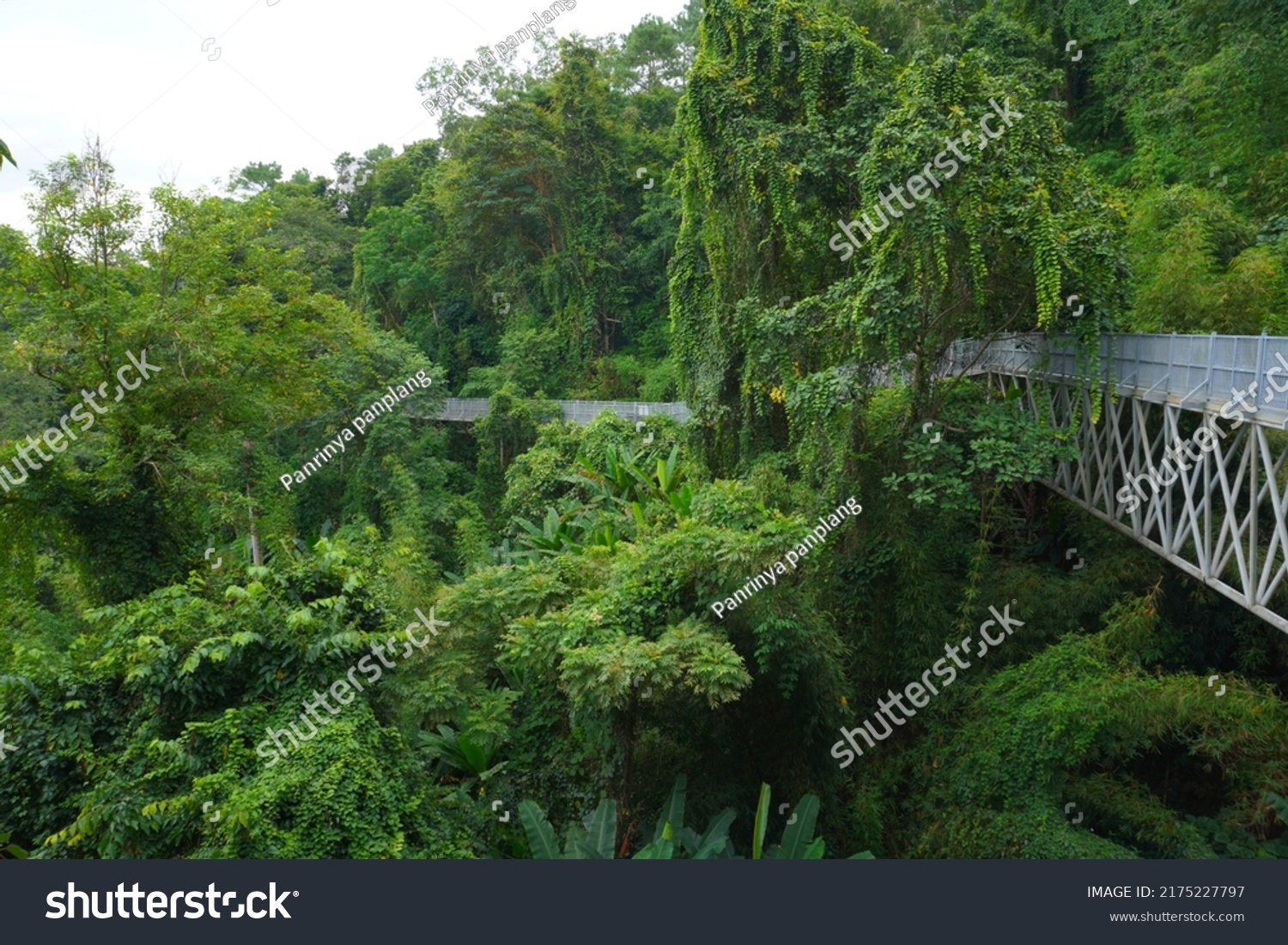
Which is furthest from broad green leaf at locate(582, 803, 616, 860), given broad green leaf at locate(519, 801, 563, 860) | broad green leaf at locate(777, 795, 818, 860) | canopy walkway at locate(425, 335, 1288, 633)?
canopy walkway at locate(425, 335, 1288, 633)

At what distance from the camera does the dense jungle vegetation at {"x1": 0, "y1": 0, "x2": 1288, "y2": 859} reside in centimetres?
754

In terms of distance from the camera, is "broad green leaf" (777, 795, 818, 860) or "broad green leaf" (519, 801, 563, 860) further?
"broad green leaf" (777, 795, 818, 860)

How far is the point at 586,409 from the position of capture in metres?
23.8

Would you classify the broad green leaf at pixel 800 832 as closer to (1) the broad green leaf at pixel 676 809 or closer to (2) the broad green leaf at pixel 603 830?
(1) the broad green leaf at pixel 676 809

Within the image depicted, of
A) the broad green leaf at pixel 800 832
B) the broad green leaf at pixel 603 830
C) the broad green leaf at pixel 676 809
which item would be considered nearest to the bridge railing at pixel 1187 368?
the broad green leaf at pixel 800 832

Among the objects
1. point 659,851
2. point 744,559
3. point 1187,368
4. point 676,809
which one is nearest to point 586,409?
point 744,559

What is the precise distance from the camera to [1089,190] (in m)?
10.2

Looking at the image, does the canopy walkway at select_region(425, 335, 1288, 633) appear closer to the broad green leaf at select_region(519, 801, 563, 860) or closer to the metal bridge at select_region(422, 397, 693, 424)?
the broad green leaf at select_region(519, 801, 563, 860)

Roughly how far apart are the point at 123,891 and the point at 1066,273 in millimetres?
9712

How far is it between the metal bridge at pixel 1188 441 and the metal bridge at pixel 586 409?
7.10 meters

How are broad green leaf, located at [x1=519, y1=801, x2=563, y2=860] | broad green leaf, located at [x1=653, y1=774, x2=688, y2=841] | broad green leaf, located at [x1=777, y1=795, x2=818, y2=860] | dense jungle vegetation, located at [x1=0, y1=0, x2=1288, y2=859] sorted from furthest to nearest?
broad green leaf, located at [x1=653, y1=774, x2=688, y2=841] → broad green leaf, located at [x1=777, y1=795, x2=818, y2=860] → broad green leaf, located at [x1=519, y1=801, x2=563, y2=860] → dense jungle vegetation, located at [x1=0, y1=0, x2=1288, y2=859]

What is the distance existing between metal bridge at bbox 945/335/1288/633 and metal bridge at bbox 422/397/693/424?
7.10 meters

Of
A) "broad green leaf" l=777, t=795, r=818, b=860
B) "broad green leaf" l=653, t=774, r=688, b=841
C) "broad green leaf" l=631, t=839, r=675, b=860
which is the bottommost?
"broad green leaf" l=777, t=795, r=818, b=860

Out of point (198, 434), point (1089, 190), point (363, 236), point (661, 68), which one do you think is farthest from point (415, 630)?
point (661, 68)
